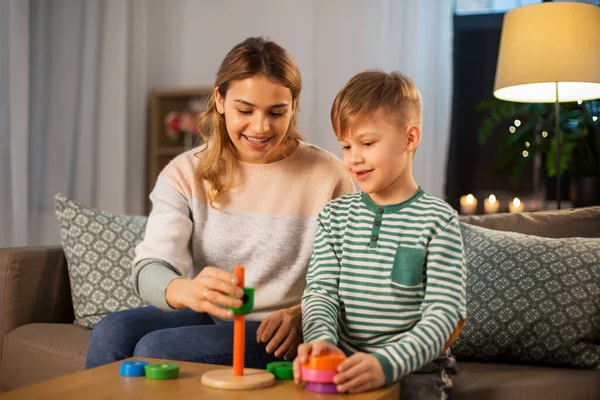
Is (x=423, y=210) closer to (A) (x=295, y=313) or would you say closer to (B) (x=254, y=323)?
(A) (x=295, y=313)

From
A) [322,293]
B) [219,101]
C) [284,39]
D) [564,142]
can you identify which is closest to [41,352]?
[219,101]

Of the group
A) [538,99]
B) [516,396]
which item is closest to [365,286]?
[516,396]

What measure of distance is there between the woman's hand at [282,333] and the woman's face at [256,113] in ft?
1.27

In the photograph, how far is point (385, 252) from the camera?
1392mm

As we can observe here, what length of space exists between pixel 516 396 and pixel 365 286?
Result: 51cm

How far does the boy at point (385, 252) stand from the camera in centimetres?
133

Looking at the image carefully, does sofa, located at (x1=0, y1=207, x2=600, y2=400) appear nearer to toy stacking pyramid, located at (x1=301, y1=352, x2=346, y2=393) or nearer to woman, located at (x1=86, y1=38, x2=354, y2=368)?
woman, located at (x1=86, y1=38, x2=354, y2=368)

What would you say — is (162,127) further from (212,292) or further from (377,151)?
(212,292)

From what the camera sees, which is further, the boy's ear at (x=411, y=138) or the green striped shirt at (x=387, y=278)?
the boy's ear at (x=411, y=138)

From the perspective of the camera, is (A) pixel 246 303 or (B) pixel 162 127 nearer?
(A) pixel 246 303

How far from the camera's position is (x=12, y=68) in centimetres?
371

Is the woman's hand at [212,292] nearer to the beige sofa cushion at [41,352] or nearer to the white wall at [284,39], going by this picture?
the beige sofa cushion at [41,352]

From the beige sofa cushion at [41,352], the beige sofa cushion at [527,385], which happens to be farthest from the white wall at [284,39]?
the beige sofa cushion at [527,385]

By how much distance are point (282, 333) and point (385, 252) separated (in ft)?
0.82
